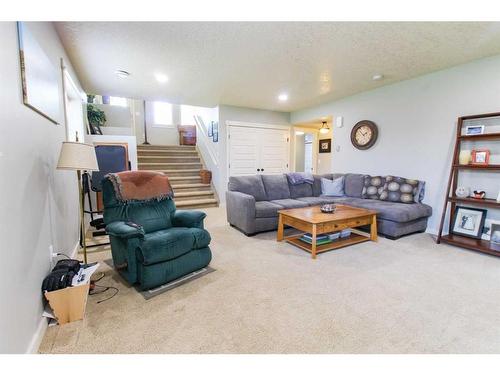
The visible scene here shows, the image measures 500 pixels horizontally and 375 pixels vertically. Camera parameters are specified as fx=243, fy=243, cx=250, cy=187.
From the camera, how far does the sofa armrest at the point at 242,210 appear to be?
134 inches

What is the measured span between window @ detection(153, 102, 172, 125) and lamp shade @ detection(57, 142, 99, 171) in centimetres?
662

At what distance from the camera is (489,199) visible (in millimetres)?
3025

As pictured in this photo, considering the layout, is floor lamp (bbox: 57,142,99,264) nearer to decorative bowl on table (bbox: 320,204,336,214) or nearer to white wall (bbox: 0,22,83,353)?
white wall (bbox: 0,22,83,353)

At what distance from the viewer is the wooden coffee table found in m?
2.76

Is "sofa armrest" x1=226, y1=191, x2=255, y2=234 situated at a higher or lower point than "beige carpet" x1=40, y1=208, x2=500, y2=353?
higher

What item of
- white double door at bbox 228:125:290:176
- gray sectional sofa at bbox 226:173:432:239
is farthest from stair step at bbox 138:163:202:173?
gray sectional sofa at bbox 226:173:432:239

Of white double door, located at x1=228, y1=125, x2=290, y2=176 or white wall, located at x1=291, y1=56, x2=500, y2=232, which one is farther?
white double door, located at x1=228, y1=125, x2=290, y2=176

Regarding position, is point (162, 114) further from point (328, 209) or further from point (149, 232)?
point (328, 209)

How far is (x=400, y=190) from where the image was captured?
3.74 metres

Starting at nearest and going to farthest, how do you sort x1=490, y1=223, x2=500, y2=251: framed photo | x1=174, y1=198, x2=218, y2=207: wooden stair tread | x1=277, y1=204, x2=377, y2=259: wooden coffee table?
x1=277, y1=204, x2=377, y2=259: wooden coffee table, x1=490, y1=223, x2=500, y2=251: framed photo, x1=174, y1=198, x2=218, y2=207: wooden stair tread

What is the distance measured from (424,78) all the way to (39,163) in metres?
4.79

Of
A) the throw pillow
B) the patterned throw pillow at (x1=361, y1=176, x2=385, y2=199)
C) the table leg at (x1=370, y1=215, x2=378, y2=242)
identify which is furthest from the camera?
the throw pillow

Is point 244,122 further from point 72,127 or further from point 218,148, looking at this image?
point 72,127
